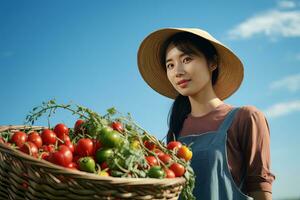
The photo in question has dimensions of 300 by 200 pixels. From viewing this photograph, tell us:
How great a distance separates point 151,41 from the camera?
3508 mm

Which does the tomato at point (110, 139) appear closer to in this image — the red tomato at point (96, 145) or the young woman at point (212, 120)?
the red tomato at point (96, 145)

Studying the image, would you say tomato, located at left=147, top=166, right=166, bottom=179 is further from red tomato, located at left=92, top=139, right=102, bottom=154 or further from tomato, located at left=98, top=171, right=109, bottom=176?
red tomato, located at left=92, top=139, right=102, bottom=154

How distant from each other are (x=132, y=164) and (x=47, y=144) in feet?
1.93

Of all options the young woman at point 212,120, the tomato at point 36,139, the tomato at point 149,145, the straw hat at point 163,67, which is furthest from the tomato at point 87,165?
the straw hat at point 163,67

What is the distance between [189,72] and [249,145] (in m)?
0.65

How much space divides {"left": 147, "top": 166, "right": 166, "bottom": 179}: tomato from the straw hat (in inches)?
56.9

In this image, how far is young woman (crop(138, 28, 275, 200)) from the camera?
286 centimetres

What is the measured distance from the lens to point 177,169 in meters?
2.04

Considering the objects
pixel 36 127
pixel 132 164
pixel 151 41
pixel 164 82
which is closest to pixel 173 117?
pixel 164 82

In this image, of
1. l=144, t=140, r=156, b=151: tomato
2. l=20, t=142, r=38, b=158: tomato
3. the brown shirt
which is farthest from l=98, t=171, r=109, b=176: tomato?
the brown shirt

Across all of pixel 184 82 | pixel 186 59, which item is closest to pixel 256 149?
pixel 184 82

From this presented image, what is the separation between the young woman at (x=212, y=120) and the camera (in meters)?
2.86

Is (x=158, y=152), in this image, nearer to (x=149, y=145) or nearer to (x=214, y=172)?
(x=149, y=145)

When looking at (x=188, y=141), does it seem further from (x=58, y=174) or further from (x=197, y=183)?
(x=58, y=174)
